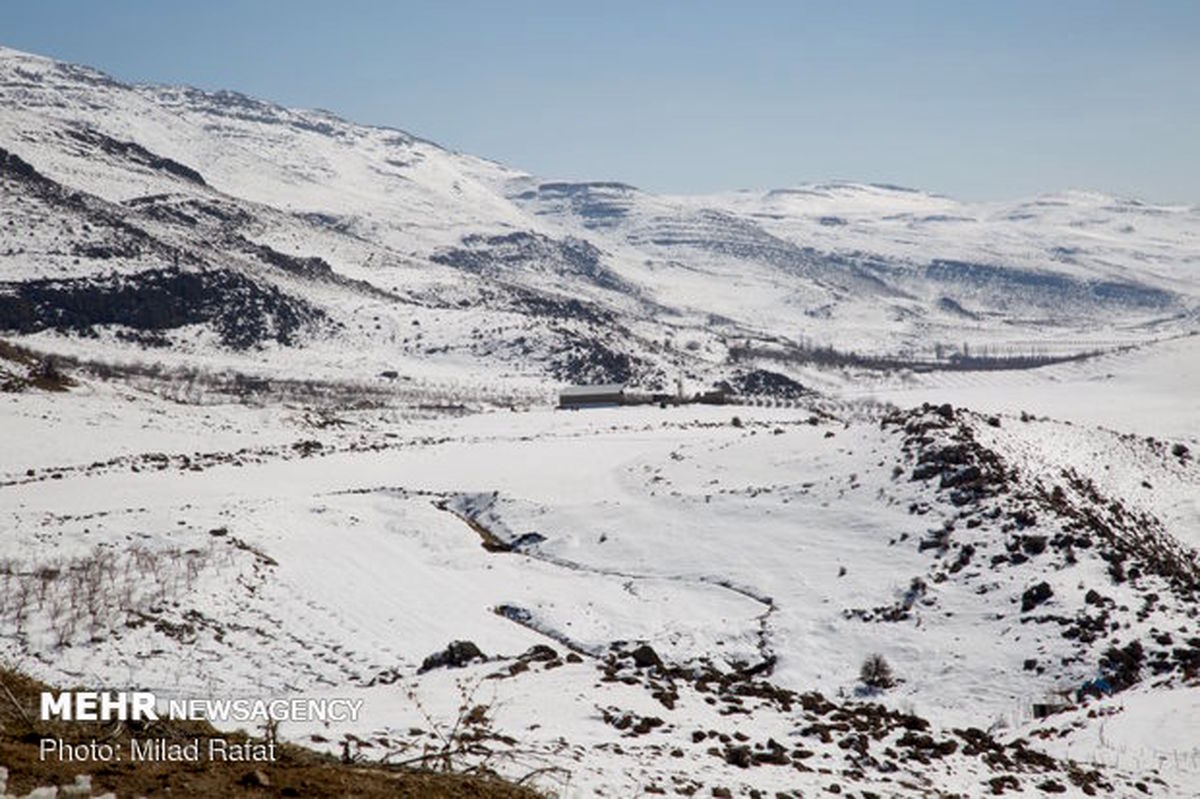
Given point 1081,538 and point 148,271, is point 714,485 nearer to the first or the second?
point 1081,538

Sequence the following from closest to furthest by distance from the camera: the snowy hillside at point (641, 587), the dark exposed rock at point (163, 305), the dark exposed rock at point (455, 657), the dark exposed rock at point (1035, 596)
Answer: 1. the snowy hillside at point (641, 587)
2. the dark exposed rock at point (455, 657)
3. the dark exposed rock at point (1035, 596)
4. the dark exposed rock at point (163, 305)

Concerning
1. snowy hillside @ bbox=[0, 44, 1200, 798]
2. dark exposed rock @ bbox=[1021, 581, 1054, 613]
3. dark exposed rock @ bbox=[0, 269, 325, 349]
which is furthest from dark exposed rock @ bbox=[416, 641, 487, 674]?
dark exposed rock @ bbox=[0, 269, 325, 349]

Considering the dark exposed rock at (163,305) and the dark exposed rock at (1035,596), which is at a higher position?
the dark exposed rock at (163,305)

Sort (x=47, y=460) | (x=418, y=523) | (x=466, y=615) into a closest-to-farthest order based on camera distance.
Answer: (x=466, y=615)
(x=418, y=523)
(x=47, y=460)

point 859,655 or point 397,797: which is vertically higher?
point 397,797

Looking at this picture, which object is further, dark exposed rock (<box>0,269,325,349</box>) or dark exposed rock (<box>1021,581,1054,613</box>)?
dark exposed rock (<box>0,269,325,349</box>)

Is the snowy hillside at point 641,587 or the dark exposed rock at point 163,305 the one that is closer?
the snowy hillside at point 641,587

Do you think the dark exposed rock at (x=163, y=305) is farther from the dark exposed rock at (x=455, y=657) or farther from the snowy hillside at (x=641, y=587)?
the dark exposed rock at (x=455, y=657)

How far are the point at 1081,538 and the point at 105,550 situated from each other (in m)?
30.8

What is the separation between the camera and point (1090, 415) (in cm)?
9388

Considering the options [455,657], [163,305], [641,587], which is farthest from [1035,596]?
[163,305]

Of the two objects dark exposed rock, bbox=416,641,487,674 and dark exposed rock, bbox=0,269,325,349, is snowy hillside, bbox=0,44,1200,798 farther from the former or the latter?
dark exposed rock, bbox=0,269,325,349

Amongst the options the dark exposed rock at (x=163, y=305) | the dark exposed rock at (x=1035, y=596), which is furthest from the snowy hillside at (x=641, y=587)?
the dark exposed rock at (x=163, y=305)

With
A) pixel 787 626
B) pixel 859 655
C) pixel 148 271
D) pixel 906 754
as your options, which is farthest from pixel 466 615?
pixel 148 271
